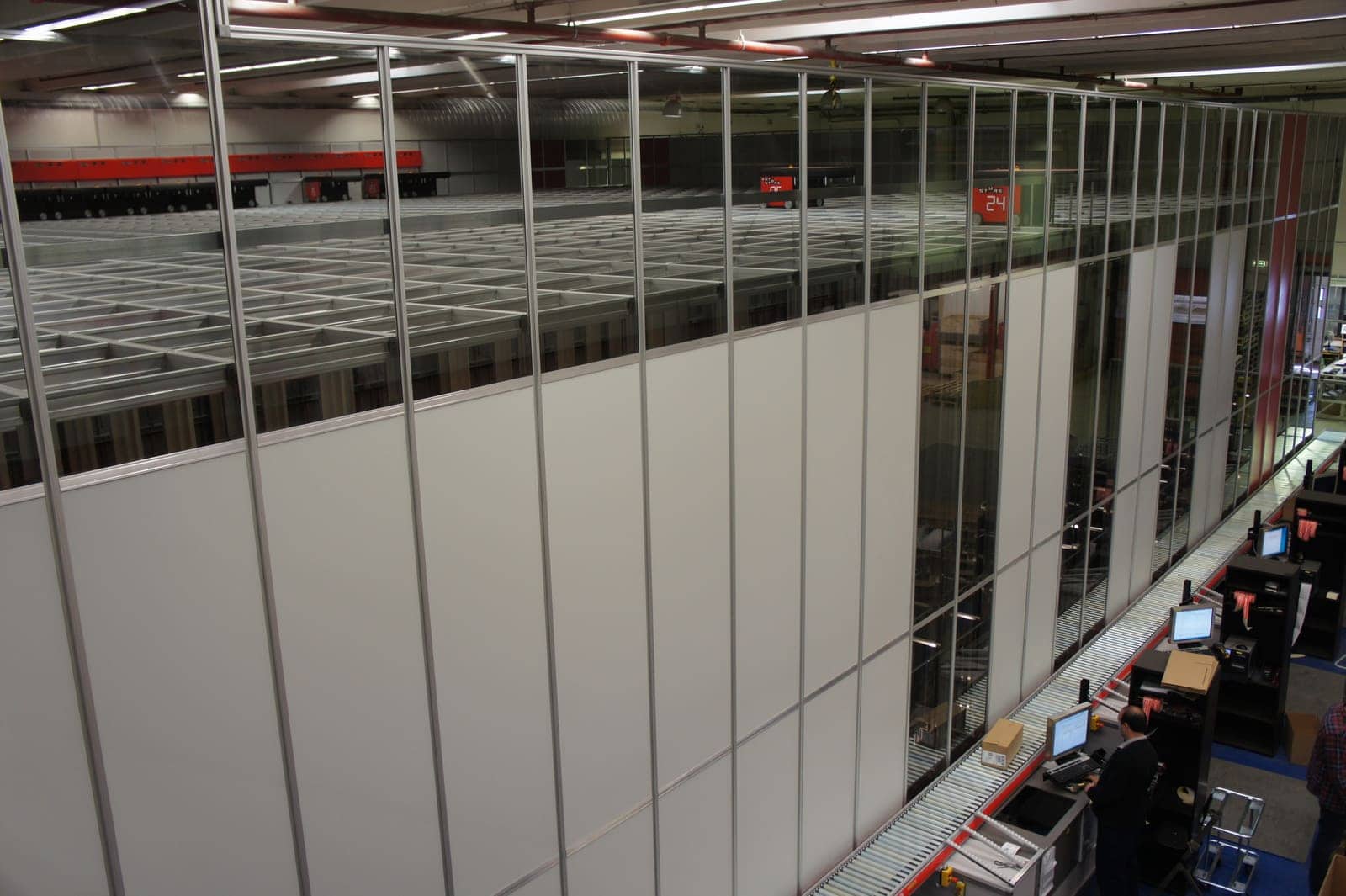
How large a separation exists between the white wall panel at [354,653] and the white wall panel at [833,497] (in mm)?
3224

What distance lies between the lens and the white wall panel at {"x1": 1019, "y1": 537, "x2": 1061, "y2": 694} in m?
10.0

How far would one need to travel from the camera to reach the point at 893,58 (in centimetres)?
1271

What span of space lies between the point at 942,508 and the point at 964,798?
7.92 ft

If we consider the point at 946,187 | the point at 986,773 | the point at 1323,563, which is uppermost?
the point at 946,187

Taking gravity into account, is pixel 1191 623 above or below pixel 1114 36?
below

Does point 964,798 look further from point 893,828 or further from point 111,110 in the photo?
point 111,110

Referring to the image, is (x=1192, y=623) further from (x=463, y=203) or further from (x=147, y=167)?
(x=147, y=167)

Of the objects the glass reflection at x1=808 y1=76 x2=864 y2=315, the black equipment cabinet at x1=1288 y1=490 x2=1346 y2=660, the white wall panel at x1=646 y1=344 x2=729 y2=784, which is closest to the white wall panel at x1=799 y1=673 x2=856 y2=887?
the white wall panel at x1=646 y1=344 x2=729 y2=784

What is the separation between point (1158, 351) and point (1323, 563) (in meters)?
3.96

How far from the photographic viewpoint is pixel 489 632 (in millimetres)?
4785

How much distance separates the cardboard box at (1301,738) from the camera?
34.4 feet

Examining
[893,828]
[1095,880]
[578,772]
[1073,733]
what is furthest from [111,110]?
[1095,880]

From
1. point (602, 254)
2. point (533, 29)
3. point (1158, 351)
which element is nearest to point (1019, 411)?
point (1158, 351)

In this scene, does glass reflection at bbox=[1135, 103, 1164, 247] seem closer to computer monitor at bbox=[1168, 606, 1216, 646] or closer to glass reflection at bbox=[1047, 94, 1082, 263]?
glass reflection at bbox=[1047, 94, 1082, 263]
